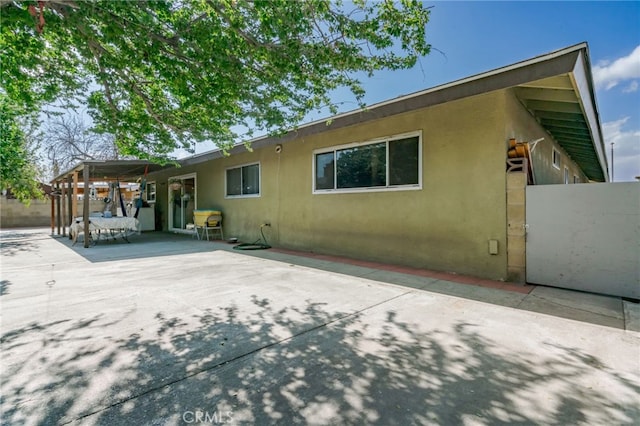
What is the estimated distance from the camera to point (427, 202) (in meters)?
5.21

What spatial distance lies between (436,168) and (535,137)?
9.29ft

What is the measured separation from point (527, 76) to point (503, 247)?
234 cm

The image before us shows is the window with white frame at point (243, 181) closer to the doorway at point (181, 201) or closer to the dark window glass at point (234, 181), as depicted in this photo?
the dark window glass at point (234, 181)

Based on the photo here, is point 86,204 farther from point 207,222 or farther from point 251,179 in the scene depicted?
point 251,179

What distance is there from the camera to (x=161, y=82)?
4078 mm

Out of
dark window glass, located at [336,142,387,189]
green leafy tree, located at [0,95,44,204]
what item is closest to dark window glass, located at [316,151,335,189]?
dark window glass, located at [336,142,387,189]

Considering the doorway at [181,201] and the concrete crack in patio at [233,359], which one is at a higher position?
the doorway at [181,201]

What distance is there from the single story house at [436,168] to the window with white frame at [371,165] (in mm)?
21

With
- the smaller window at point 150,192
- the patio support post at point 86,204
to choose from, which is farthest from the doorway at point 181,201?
the patio support post at point 86,204

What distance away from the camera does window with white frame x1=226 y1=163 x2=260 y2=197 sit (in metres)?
8.75

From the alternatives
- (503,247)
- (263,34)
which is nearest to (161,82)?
(263,34)

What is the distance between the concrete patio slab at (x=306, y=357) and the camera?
167cm

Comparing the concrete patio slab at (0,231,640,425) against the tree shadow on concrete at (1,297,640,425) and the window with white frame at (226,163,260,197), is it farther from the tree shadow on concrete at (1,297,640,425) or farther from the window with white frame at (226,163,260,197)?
the window with white frame at (226,163,260,197)

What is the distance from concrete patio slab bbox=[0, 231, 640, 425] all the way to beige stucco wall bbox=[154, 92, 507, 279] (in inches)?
38.2
